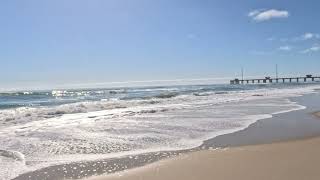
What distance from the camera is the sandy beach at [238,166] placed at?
633cm

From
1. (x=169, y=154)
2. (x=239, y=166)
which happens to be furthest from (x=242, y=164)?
(x=169, y=154)

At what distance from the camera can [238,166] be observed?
273 inches

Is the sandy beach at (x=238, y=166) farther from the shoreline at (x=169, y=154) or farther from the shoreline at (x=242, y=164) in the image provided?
the shoreline at (x=169, y=154)

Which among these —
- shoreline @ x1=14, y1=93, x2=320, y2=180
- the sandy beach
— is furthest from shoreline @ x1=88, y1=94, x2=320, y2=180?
shoreline @ x1=14, y1=93, x2=320, y2=180

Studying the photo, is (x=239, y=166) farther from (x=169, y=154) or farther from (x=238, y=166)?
(x=169, y=154)

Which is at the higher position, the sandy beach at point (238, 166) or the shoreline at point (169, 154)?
the sandy beach at point (238, 166)

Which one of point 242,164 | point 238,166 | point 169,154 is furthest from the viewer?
point 169,154

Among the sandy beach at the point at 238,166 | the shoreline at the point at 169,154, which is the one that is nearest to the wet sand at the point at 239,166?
the sandy beach at the point at 238,166

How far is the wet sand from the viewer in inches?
249

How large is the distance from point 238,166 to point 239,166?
0.02 meters

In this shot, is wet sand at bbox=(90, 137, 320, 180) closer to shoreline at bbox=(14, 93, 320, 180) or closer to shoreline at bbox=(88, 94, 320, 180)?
shoreline at bbox=(88, 94, 320, 180)

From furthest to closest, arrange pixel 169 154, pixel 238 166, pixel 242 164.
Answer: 1. pixel 169 154
2. pixel 242 164
3. pixel 238 166

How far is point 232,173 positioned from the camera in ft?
21.3

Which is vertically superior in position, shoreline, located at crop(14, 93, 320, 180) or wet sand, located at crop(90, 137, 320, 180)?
wet sand, located at crop(90, 137, 320, 180)
